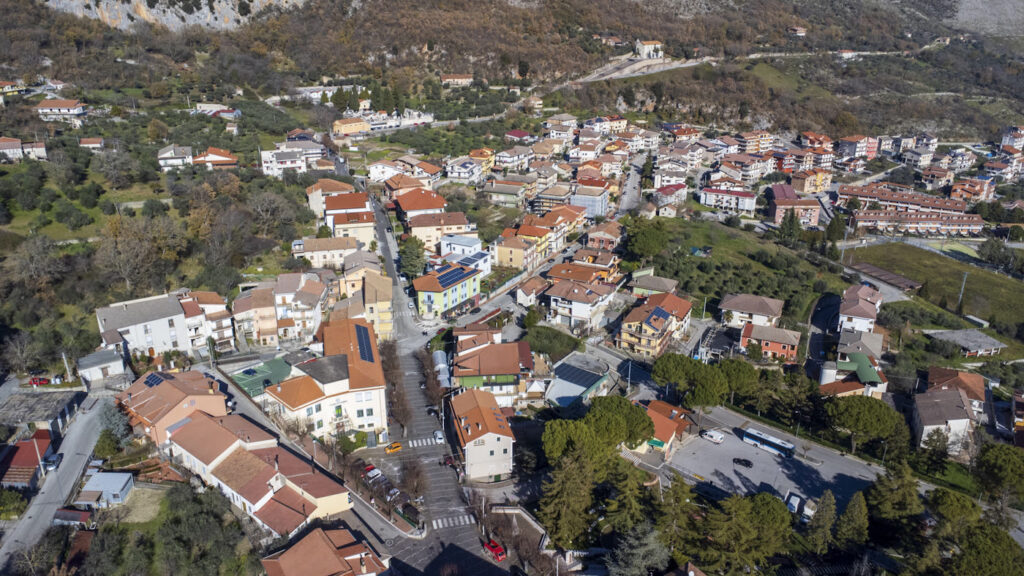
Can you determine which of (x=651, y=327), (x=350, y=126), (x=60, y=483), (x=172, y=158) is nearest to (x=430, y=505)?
(x=60, y=483)

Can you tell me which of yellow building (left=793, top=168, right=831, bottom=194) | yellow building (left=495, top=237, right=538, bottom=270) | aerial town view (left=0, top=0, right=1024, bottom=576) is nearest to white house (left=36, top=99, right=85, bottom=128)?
aerial town view (left=0, top=0, right=1024, bottom=576)

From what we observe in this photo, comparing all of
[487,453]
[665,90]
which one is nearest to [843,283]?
[487,453]

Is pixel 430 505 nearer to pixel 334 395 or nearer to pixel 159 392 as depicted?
pixel 334 395

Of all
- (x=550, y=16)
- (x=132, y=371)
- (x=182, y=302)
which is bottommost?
(x=132, y=371)

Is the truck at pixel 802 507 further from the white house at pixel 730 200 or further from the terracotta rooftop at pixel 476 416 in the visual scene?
the white house at pixel 730 200

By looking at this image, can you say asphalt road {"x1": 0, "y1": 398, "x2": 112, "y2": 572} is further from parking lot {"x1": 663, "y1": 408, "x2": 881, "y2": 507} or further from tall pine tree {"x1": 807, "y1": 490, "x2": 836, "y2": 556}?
tall pine tree {"x1": 807, "y1": 490, "x2": 836, "y2": 556}

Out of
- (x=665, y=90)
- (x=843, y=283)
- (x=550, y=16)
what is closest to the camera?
(x=843, y=283)

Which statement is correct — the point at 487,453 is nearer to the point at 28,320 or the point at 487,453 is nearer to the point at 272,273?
the point at 272,273
